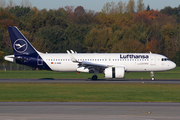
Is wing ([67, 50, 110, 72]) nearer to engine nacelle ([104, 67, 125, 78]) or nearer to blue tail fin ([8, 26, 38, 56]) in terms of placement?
engine nacelle ([104, 67, 125, 78])

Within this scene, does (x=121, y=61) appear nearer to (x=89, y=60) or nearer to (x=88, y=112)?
(x=89, y=60)

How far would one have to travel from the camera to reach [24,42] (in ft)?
160

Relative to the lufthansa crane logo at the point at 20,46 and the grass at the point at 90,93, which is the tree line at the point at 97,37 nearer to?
the lufthansa crane logo at the point at 20,46

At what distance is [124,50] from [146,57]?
45.3m

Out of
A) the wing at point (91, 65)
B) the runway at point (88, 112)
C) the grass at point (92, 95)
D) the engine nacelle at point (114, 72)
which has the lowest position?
the grass at point (92, 95)

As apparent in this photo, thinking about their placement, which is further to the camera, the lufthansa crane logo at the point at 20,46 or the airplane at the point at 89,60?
the lufthansa crane logo at the point at 20,46

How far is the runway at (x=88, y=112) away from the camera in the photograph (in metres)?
17.6

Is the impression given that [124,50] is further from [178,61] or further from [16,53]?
[16,53]

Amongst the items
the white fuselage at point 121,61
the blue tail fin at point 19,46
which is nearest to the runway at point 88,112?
the white fuselage at point 121,61

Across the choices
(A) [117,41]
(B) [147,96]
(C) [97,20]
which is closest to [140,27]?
(A) [117,41]

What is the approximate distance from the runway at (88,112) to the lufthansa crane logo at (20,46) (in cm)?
2703

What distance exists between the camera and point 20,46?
48.5 metres

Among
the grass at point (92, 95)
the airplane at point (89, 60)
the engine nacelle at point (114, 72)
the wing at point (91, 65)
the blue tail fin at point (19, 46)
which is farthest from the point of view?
the blue tail fin at point (19, 46)

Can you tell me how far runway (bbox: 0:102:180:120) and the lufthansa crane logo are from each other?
27034mm
